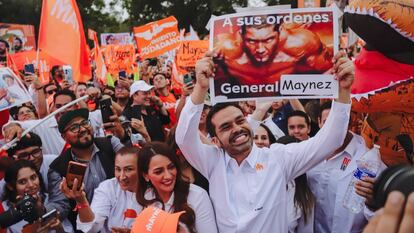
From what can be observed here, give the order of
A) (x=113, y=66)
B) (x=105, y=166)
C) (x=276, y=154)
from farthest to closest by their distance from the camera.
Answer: (x=113, y=66) → (x=105, y=166) → (x=276, y=154)

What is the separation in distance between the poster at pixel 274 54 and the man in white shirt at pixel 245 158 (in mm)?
80

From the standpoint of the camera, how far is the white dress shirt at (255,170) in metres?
2.62

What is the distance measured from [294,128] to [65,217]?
6.67ft

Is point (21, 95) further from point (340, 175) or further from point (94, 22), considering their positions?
point (94, 22)

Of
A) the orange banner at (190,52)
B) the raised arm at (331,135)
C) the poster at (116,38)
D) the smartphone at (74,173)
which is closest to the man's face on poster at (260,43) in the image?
the raised arm at (331,135)

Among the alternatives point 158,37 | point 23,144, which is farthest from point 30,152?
point 158,37

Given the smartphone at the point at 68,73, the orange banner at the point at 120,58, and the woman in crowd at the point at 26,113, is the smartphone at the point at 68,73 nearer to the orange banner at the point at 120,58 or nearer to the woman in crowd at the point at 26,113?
the woman in crowd at the point at 26,113

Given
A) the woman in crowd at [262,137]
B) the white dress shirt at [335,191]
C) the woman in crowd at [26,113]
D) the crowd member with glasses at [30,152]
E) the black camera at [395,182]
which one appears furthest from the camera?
the woman in crowd at [26,113]

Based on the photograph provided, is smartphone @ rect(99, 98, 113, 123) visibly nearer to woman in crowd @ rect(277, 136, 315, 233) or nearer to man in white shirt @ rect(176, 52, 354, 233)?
man in white shirt @ rect(176, 52, 354, 233)

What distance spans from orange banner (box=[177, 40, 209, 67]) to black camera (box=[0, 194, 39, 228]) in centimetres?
693

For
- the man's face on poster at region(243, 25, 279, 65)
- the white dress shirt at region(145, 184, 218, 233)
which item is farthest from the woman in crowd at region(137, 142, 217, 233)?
the man's face on poster at region(243, 25, 279, 65)

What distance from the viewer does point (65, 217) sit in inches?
148

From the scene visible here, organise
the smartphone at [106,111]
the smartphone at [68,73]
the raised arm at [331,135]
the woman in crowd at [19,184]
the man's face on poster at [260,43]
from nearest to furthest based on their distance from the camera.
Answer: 1. the raised arm at [331,135]
2. the man's face on poster at [260,43]
3. the woman in crowd at [19,184]
4. the smartphone at [106,111]
5. the smartphone at [68,73]

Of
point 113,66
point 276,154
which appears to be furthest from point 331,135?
point 113,66
